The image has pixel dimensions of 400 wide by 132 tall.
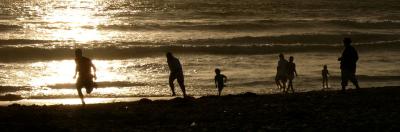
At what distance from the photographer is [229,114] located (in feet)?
43.1

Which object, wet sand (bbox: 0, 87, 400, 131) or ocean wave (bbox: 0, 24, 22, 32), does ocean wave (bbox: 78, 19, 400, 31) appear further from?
wet sand (bbox: 0, 87, 400, 131)

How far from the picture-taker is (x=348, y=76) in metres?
Result: 15.5

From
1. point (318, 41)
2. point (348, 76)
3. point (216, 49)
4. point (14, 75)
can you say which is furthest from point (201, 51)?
point (348, 76)

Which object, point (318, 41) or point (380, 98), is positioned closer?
point (380, 98)

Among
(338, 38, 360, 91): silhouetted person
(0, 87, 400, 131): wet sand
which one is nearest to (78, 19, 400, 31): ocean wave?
(338, 38, 360, 91): silhouetted person

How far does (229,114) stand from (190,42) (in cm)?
3036

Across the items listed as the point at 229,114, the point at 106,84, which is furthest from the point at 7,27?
the point at 229,114

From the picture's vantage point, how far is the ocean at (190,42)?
82.8 feet

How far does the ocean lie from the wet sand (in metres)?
7.32

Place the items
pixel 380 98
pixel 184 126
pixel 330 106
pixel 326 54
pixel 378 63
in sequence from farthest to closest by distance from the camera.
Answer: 1. pixel 326 54
2. pixel 378 63
3. pixel 380 98
4. pixel 330 106
5. pixel 184 126

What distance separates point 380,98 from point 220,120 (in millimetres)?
3529

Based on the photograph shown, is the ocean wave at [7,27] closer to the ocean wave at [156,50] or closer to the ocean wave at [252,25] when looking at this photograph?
the ocean wave at [252,25]

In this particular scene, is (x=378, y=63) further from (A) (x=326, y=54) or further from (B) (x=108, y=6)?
(B) (x=108, y=6)

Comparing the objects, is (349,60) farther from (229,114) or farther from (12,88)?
(12,88)
